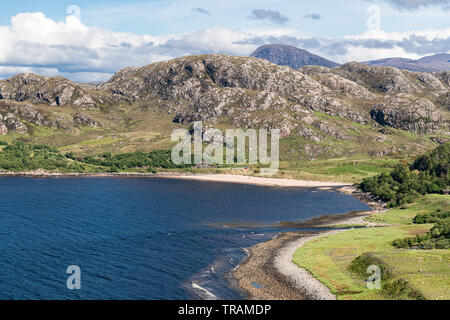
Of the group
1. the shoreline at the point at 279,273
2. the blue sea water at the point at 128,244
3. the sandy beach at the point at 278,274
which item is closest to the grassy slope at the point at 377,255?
the sandy beach at the point at 278,274

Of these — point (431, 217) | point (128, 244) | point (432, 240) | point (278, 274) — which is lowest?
point (278, 274)

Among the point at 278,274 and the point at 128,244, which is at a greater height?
the point at 128,244

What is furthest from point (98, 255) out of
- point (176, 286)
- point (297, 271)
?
point (297, 271)

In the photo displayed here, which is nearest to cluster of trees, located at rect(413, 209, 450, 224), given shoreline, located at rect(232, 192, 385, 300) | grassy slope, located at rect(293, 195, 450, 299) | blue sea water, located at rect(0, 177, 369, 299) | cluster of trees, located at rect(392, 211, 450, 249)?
grassy slope, located at rect(293, 195, 450, 299)

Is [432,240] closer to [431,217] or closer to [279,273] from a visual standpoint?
[431,217]

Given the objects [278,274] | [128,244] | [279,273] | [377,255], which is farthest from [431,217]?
[128,244]

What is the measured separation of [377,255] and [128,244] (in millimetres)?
73001

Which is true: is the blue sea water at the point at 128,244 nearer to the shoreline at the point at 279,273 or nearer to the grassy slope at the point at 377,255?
the shoreline at the point at 279,273

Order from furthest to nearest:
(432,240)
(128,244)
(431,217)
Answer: (431,217), (128,244), (432,240)

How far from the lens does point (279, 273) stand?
4213 inches

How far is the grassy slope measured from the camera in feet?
290

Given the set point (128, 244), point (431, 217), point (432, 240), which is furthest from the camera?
point (431, 217)
